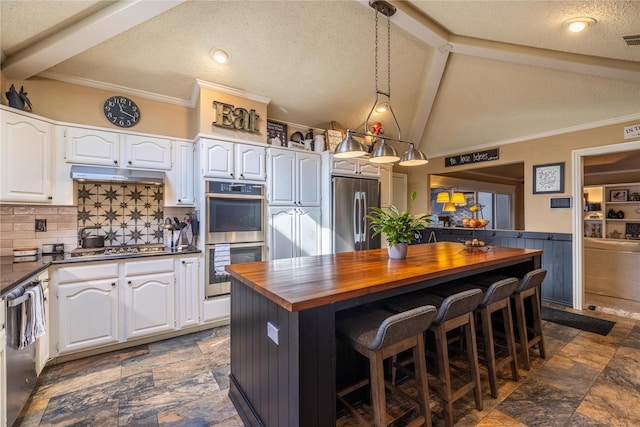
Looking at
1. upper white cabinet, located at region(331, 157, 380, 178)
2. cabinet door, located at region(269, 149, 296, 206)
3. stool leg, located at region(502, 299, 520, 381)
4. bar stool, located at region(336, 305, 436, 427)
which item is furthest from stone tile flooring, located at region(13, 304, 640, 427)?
upper white cabinet, located at region(331, 157, 380, 178)

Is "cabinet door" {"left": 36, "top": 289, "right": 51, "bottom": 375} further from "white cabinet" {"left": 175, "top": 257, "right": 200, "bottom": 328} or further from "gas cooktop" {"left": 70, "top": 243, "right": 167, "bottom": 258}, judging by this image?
"white cabinet" {"left": 175, "top": 257, "right": 200, "bottom": 328}

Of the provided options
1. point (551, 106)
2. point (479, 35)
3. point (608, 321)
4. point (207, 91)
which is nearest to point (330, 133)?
point (207, 91)

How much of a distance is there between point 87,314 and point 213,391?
139cm

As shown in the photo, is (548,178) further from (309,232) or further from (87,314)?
(87,314)

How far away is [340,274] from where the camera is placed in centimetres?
179

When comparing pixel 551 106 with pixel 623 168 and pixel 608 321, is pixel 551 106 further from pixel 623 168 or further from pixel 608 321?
pixel 623 168

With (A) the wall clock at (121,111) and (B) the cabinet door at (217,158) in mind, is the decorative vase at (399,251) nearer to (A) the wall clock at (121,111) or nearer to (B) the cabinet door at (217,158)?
(B) the cabinet door at (217,158)

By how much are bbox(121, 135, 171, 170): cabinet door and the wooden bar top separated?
1892 mm

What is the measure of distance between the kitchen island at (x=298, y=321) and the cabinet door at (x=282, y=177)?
5.29 feet

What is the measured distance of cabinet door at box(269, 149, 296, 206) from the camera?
12.0 feet

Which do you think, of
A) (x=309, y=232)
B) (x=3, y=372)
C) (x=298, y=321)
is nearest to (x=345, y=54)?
(x=309, y=232)

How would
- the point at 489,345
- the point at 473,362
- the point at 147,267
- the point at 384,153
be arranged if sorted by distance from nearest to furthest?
1. the point at 473,362
2. the point at 489,345
3. the point at 384,153
4. the point at 147,267

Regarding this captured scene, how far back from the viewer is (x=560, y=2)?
2.18 m

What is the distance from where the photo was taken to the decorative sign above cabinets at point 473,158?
4762mm
